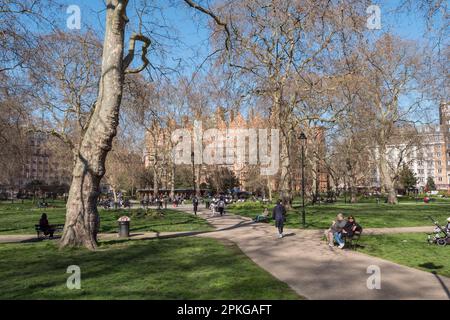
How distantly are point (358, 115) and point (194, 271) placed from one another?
28.9 meters

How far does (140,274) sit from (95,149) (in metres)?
5.53

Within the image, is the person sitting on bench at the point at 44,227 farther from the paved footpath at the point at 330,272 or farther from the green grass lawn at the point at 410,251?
the green grass lawn at the point at 410,251

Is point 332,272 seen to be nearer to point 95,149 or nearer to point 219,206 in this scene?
point 95,149

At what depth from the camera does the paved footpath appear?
7.45m

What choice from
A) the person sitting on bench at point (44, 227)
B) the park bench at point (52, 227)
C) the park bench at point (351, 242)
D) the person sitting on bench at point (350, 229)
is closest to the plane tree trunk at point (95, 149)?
the person sitting on bench at point (44, 227)

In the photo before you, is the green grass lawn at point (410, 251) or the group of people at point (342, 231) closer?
the green grass lawn at point (410, 251)

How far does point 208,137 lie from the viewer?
60.2 meters

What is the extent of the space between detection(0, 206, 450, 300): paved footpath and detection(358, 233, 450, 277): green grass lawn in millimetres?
587

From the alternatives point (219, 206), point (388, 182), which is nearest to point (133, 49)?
point (219, 206)

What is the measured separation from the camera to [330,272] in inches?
369

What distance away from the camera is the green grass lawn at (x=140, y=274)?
7.36 metres

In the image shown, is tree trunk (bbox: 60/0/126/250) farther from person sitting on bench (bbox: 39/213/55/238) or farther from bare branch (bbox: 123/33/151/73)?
person sitting on bench (bbox: 39/213/55/238)

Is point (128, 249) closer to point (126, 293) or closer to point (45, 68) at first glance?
point (126, 293)
